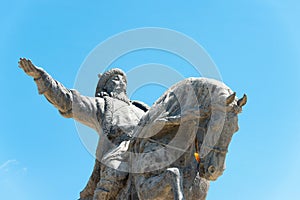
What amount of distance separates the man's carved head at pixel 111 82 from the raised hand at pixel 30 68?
56.1 inches

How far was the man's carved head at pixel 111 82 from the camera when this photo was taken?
9.78 metres

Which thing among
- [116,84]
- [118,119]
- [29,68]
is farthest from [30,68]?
[116,84]

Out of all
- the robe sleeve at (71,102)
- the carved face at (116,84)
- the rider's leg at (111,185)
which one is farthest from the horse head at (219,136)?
the carved face at (116,84)

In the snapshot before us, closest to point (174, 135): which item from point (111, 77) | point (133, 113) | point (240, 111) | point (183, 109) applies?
point (183, 109)

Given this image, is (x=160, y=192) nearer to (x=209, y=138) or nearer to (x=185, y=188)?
(x=185, y=188)

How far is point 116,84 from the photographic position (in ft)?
32.1

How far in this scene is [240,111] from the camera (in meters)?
7.30

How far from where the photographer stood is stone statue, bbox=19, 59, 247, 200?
23.7ft

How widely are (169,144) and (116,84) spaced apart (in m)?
2.38

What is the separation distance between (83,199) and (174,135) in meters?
1.94

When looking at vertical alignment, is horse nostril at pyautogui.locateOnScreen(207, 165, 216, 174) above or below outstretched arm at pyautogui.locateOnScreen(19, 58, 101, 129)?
below

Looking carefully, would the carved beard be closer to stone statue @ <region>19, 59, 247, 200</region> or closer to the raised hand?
stone statue @ <region>19, 59, 247, 200</region>

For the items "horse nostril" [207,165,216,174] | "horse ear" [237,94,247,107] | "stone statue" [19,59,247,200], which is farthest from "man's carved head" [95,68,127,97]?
"horse nostril" [207,165,216,174]

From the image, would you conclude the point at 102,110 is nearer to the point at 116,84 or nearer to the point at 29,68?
the point at 116,84
